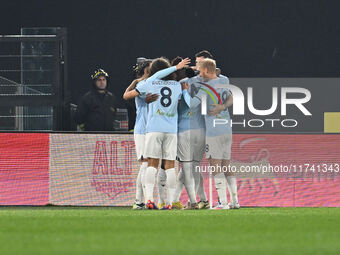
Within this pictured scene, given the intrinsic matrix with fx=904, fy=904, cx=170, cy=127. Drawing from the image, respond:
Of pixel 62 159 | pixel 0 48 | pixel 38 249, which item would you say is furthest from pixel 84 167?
pixel 38 249

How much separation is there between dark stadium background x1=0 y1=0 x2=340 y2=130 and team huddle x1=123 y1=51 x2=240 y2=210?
533 cm

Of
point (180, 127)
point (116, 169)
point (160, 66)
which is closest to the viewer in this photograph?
point (160, 66)

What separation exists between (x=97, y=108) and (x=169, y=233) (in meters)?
6.09

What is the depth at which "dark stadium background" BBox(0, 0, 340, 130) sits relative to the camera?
1612cm

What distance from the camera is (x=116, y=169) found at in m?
12.1

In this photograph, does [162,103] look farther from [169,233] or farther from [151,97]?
[169,233]

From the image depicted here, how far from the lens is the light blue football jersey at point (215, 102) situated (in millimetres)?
10484

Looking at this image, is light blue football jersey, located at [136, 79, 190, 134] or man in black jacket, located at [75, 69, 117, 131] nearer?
light blue football jersey, located at [136, 79, 190, 134]

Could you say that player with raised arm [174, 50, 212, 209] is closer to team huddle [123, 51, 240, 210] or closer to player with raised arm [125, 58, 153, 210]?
team huddle [123, 51, 240, 210]

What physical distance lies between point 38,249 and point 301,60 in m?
11.1

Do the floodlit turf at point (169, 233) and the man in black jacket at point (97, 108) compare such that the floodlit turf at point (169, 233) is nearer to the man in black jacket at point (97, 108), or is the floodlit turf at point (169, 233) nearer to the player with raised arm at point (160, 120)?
the player with raised arm at point (160, 120)

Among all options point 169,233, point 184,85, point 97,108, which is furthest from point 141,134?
point 169,233

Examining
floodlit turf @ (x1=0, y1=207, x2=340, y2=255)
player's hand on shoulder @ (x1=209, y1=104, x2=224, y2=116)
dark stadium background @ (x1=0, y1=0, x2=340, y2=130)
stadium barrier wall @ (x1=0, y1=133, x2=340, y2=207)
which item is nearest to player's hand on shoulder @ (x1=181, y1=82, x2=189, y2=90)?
player's hand on shoulder @ (x1=209, y1=104, x2=224, y2=116)

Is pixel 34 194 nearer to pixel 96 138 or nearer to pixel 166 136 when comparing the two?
pixel 96 138
